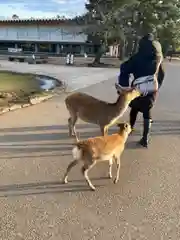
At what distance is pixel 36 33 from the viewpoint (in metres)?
57.1

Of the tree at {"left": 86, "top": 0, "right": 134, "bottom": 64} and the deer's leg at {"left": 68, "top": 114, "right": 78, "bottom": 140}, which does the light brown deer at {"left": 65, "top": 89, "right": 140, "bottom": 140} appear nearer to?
the deer's leg at {"left": 68, "top": 114, "right": 78, "bottom": 140}

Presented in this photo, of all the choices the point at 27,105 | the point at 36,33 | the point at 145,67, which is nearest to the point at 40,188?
the point at 145,67

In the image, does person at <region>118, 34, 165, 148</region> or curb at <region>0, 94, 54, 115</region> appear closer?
person at <region>118, 34, 165, 148</region>

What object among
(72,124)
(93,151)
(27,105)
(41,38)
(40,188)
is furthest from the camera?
(41,38)

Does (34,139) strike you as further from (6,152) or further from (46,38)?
(46,38)

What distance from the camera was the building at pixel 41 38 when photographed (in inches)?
2132

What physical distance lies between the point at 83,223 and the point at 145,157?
9.04ft

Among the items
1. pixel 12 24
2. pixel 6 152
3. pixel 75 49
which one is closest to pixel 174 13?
pixel 75 49

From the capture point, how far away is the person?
7.08m

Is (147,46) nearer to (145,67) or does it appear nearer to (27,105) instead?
(145,67)

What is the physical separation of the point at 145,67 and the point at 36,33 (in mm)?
51911

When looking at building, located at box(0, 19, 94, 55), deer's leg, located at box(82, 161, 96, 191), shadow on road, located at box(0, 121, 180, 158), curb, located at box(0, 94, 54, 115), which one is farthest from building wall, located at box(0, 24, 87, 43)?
deer's leg, located at box(82, 161, 96, 191)

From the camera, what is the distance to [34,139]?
25.8 feet

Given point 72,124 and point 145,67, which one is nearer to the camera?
point 145,67
